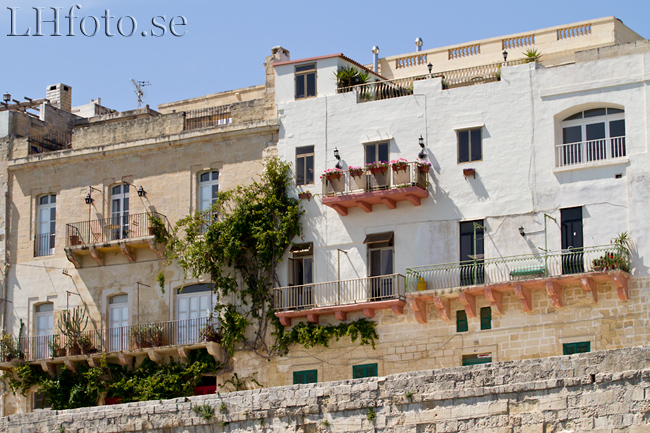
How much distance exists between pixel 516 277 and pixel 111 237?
503 inches

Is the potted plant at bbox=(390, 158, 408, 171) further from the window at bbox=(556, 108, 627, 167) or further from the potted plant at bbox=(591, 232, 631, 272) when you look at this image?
the potted plant at bbox=(591, 232, 631, 272)

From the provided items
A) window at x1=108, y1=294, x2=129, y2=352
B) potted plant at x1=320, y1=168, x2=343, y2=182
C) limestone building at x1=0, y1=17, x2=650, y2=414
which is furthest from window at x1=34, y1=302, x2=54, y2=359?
potted plant at x1=320, y1=168, x2=343, y2=182

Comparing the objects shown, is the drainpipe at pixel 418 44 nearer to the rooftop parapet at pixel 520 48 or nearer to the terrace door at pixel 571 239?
the rooftop parapet at pixel 520 48

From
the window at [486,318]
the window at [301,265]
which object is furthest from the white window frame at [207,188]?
the window at [486,318]

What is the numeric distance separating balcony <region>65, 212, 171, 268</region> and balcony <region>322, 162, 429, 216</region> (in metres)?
5.66

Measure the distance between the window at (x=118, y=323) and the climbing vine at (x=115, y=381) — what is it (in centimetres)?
64

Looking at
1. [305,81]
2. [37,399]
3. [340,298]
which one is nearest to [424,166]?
[340,298]

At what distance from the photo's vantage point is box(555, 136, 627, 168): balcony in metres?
33.6

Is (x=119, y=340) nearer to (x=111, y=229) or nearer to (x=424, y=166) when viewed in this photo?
(x=111, y=229)

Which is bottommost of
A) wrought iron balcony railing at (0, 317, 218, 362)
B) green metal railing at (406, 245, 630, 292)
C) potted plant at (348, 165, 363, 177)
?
wrought iron balcony railing at (0, 317, 218, 362)

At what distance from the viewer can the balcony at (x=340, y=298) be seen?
3516 cm

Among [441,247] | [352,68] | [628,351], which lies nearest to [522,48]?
[352,68]

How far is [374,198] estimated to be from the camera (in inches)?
1403

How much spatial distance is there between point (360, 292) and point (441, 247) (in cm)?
249
